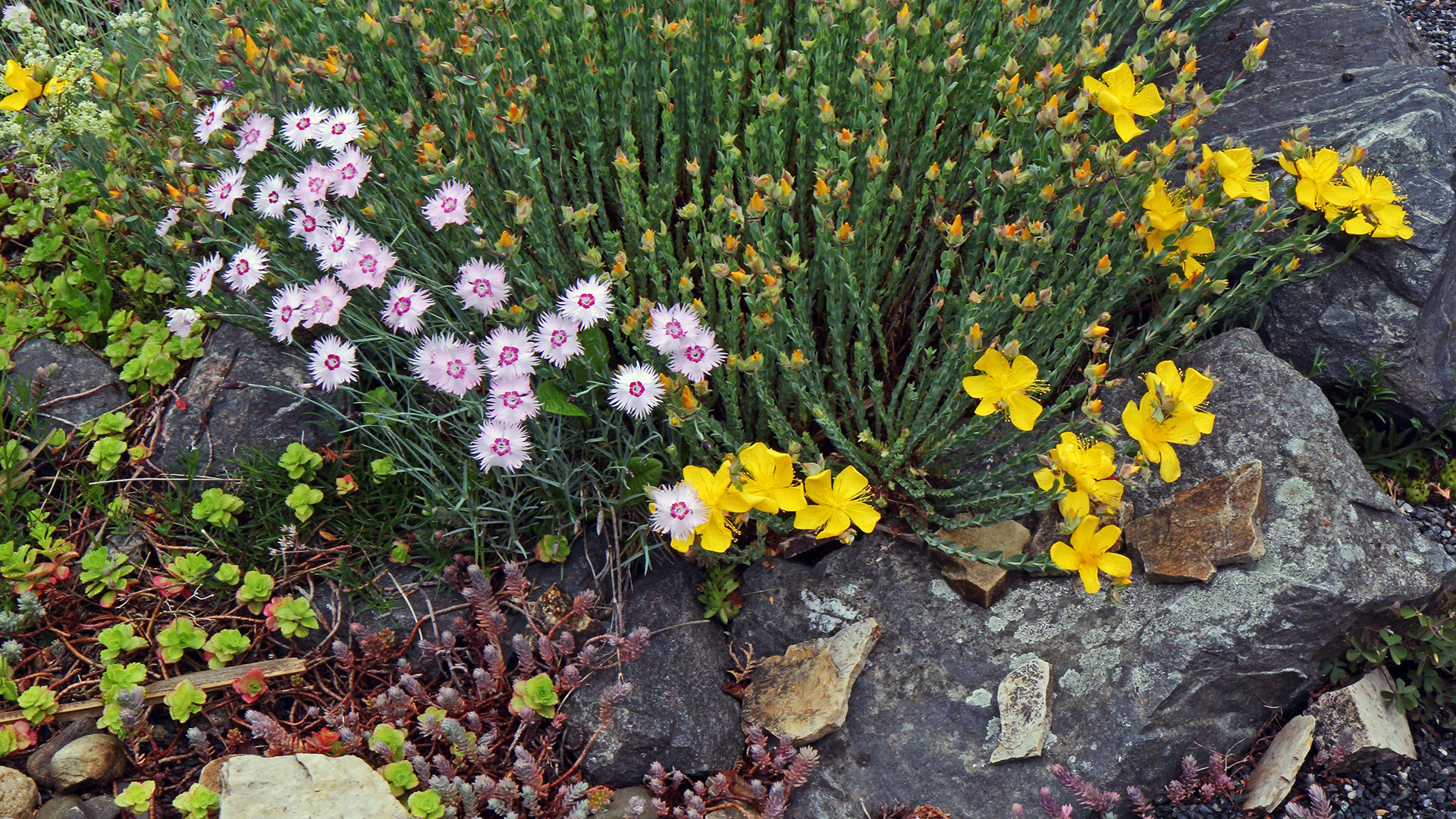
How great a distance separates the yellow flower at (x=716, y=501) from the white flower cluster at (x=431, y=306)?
8.3 inches

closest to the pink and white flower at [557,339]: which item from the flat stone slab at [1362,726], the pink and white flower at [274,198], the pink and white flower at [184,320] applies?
the pink and white flower at [274,198]

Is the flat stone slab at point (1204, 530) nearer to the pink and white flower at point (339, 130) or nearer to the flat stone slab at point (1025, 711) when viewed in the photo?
the flat stone slab at point (1025, 711)

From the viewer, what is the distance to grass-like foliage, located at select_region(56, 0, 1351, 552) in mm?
2230

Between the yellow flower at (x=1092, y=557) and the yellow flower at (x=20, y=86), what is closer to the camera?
the yellow flower at (x=1092, y=557)

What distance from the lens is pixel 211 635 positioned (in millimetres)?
2553

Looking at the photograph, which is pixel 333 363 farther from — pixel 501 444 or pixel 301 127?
pixel 301 127

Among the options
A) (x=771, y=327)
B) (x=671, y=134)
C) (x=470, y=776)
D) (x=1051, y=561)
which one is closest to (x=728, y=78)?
(x=671, y=134)

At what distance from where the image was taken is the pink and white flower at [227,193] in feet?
8.13

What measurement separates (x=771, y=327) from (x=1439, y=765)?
1904 mm

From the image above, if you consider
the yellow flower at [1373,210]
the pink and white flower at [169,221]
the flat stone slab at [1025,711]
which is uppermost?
the pink and white flower at [169,221]

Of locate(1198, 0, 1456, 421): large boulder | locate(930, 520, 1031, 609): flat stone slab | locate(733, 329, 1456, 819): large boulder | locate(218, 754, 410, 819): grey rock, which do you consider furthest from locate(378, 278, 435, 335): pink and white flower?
locate(1198, 0, 1456, 421): large boulder

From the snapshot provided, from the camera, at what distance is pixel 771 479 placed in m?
2.18

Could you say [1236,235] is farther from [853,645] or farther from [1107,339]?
[853,645]

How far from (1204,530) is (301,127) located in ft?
8.05
